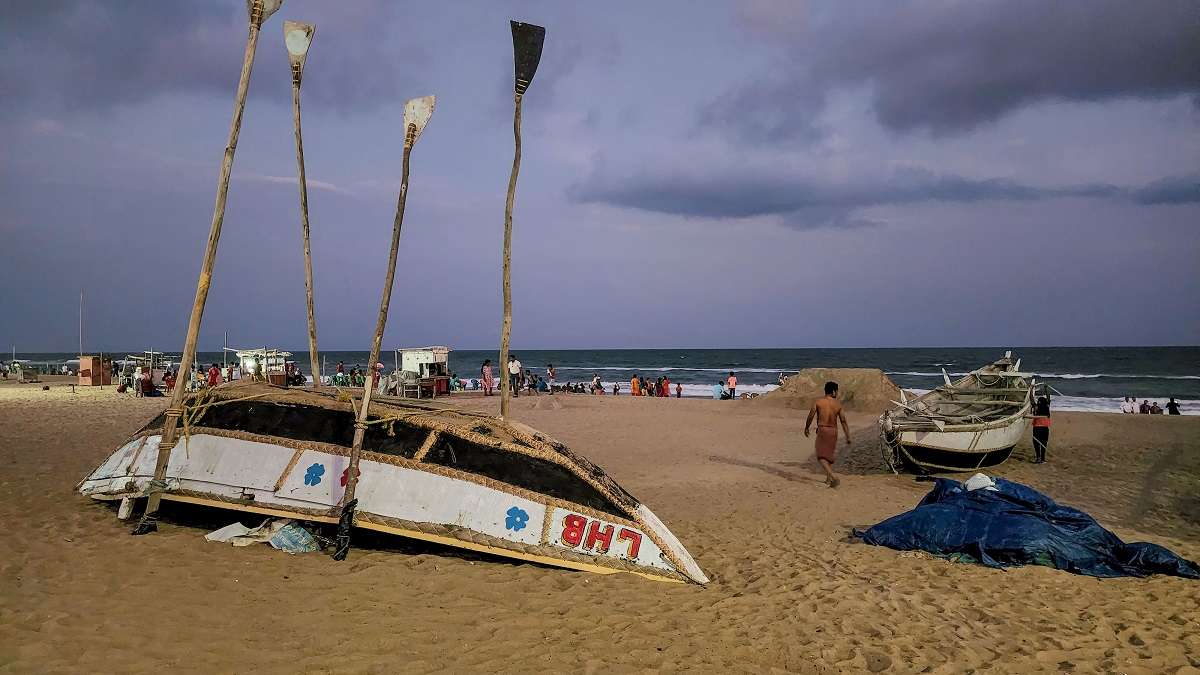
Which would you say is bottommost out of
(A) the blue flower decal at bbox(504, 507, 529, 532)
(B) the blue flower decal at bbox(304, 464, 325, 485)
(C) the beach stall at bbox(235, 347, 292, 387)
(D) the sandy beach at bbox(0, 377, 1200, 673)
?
(D) the sandy beach at bbox(0, 377, 1200, 673)

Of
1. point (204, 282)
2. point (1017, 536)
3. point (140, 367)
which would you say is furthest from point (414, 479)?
point (140, 367)

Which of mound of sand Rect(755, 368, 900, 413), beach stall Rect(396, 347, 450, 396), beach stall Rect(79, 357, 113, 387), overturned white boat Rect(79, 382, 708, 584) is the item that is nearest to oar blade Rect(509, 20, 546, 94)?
overturned white boat Rect(79, 382, 708, 584)

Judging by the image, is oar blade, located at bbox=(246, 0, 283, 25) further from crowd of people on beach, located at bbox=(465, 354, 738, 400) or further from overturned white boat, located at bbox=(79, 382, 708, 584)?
crowd of people on beach, located at bbox=(465, 354, 738, 400)

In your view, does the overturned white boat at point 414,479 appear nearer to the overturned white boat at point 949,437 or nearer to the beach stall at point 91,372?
the overturned white boat at point 949,437

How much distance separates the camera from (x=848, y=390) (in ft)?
77.7

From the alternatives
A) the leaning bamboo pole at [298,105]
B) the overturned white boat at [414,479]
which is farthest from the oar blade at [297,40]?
the overturned white boat at [414,479]

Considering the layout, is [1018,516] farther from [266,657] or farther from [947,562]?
[266,657]

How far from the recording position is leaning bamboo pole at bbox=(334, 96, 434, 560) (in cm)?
656

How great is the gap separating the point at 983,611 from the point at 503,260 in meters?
6.14

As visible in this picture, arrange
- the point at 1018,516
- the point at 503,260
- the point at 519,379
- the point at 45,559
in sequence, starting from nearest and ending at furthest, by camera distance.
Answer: the point at 45,559, the point at 1018,516, the point at 503,260, the point at 519,379

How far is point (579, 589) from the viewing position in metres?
6.06

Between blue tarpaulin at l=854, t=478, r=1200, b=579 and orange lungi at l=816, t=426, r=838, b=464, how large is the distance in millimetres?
2993

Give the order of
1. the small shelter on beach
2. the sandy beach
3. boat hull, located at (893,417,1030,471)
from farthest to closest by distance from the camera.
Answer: the small shelter on beach
boat hull, located at (893,417,1030,471)
the sandy beach

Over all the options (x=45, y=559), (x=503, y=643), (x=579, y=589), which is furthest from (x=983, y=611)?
(x=45, y=559)
